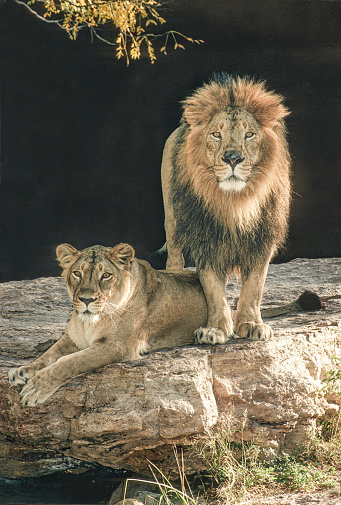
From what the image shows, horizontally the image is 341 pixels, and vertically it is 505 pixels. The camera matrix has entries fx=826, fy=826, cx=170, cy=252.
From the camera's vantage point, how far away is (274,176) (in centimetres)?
500

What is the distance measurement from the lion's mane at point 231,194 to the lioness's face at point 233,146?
49mm

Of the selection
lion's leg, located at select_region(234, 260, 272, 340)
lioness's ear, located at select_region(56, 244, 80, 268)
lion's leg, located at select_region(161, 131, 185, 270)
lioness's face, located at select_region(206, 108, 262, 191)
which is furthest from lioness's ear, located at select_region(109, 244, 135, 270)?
lion's leg, located at select_region(161, 131, 185, 270)

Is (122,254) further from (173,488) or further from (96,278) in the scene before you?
(173,488)

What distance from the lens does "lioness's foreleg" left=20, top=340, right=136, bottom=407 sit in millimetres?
4359

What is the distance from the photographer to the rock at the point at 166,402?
4453 mm

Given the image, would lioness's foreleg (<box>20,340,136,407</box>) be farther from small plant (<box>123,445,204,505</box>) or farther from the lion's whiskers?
small plant (<box>123,445,204,505</box>)

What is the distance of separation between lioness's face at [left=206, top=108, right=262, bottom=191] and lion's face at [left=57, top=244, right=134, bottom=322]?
0.74 m

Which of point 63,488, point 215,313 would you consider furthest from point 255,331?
point 63,488

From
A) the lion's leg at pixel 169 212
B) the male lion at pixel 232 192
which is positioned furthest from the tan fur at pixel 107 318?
the lion's leg at pixel 169 212

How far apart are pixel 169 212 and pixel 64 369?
1.69 meters

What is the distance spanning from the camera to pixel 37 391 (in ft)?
14.3

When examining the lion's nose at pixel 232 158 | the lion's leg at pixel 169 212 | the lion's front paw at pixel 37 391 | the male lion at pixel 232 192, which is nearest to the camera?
the lion's front paw at pixel 37 391

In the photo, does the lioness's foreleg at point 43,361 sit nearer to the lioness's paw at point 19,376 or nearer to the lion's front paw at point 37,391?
the lioness's paw at point 19,376

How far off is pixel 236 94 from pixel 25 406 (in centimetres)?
218
